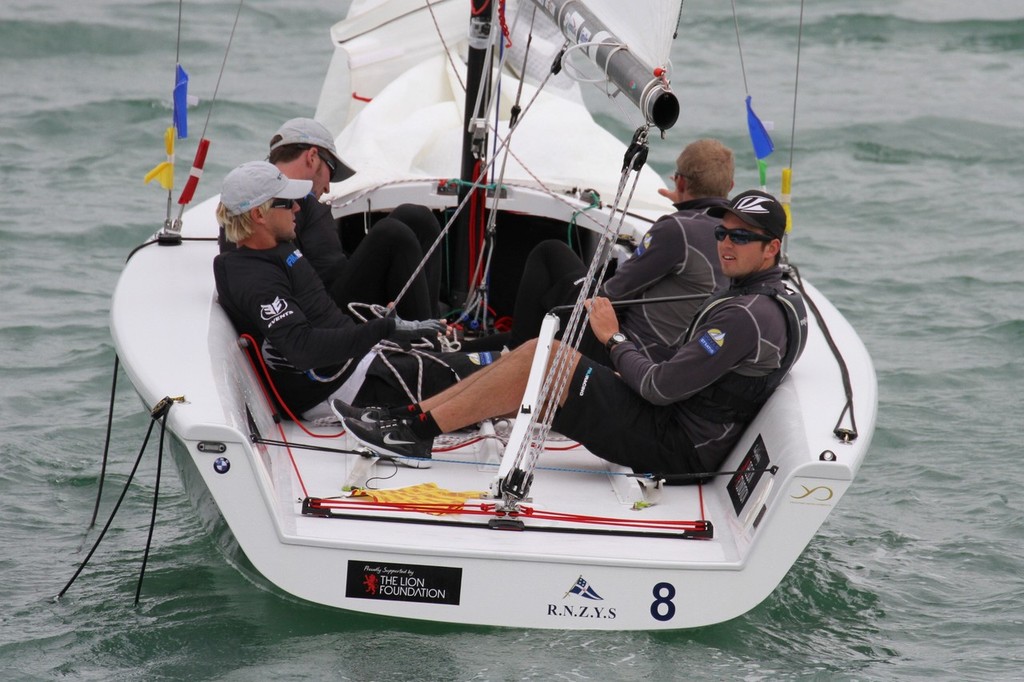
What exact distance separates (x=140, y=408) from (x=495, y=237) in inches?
65.0

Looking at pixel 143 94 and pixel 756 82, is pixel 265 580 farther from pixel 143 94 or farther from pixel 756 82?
pixel 756 82

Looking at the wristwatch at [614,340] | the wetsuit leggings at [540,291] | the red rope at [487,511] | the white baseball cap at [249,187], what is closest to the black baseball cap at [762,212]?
the wristwatch at [614,340]

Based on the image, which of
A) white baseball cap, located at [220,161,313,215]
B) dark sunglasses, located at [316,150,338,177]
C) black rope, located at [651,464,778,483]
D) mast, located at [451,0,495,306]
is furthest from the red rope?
mast, located at [451,0,495,306]

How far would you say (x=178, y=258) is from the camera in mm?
4398

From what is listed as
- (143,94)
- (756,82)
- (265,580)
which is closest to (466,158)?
(265,580)

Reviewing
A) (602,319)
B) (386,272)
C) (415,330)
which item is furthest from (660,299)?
(386,272)

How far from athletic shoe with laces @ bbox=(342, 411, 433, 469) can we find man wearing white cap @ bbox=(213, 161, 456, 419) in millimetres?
204

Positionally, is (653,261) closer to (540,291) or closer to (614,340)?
(614,340)

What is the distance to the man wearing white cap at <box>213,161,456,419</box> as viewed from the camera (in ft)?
11.9

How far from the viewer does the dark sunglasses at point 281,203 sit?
368cm

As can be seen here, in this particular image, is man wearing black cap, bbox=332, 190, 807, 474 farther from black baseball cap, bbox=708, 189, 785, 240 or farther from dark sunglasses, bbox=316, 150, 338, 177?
dark sunglasses, bbox=316, 150, 338, 177

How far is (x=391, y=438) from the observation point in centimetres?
363

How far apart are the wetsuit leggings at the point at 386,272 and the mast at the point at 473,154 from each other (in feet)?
1.01

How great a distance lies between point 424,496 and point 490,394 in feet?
1.14
